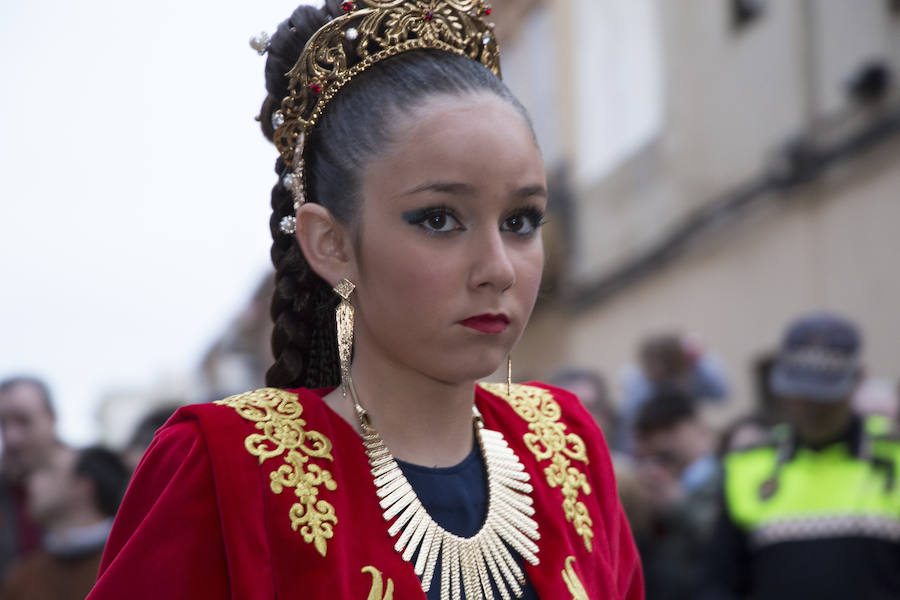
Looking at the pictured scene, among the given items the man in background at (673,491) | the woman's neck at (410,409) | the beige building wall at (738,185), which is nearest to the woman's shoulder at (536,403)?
the woman's neck at (410,409)

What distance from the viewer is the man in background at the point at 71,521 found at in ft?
15.3

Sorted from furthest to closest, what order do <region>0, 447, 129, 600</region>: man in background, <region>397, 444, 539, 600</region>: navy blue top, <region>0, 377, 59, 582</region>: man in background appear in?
1. <region>0, 377, 59, 582</region>: man in background
2. <region>0, 447, 129, 600</region>: man in background
3. <region>397, 444, 539, 600</region>: navy blue top

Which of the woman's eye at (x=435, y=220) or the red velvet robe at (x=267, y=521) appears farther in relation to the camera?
the woman's eye at (x=435, y=220)

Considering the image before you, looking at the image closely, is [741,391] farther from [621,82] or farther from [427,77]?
[427,77]

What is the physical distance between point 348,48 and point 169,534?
84 cm

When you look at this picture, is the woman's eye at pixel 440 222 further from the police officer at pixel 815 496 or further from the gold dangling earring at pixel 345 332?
the police officer at pixel 815 496

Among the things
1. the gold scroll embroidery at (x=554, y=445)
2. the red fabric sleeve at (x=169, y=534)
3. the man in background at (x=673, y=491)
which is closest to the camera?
the red fabric sleeve at (x=169, y=534)

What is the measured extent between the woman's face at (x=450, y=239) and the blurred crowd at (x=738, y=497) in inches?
101

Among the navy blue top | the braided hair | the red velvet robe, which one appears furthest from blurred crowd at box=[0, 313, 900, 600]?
the braided hair

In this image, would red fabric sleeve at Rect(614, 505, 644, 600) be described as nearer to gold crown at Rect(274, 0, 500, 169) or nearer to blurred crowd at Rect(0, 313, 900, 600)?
gold crown at Rect(274, 0, 500, 169)

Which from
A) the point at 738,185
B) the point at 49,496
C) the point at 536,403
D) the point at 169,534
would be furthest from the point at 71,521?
the point at 738,185

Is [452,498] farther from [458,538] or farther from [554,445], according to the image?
[554,445]

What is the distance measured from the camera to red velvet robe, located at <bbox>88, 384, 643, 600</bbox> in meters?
1.89

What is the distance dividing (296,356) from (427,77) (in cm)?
55
